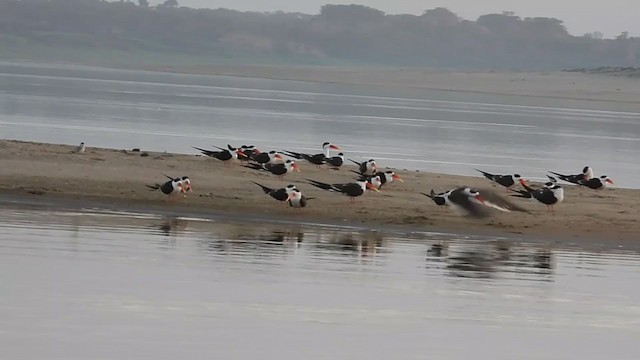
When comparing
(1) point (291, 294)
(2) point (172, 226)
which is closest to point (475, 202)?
(2) point (172, 226)

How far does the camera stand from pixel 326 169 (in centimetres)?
2261

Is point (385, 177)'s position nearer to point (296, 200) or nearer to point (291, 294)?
point (296, 200)

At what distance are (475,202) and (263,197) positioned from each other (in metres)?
2.95

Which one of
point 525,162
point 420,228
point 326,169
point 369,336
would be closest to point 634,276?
point 420,228

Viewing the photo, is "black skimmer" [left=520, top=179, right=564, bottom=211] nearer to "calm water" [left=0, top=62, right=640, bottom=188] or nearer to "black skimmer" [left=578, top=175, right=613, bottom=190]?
"black skimmer" [left=578, top=175, right=613, bottom=190]

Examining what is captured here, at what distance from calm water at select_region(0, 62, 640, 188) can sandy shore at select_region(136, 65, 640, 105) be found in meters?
26.0

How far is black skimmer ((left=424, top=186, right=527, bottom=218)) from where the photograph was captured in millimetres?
16094

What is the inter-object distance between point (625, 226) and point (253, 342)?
921 centimetres

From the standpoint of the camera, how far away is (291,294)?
38.0 ft

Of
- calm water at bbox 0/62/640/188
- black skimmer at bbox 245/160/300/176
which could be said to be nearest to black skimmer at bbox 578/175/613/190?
calm water at bbox 0/62/640/188

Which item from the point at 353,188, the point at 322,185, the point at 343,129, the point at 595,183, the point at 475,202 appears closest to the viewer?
the point at 475,202

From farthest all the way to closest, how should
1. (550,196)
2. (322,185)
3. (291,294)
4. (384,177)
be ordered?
(384,177)
(322,185)
(550,196)
(291,294)

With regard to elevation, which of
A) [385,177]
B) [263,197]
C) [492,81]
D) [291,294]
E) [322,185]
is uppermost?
[492,81]

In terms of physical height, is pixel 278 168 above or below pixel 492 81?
below
